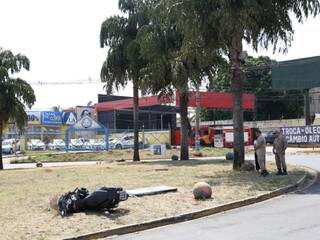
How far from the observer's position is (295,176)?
21.4 metres

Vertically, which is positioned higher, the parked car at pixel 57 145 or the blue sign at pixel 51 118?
the blue sign at pixel 51 118

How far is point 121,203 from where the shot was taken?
49.0 feet

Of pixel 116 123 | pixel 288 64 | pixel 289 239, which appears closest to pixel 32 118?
pixel 116 123

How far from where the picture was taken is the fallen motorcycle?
13531 millimetres

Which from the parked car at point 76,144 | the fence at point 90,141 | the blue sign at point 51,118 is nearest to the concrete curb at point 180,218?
the fence at point 90,141

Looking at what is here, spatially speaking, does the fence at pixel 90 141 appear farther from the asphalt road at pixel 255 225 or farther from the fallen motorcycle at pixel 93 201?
the fallen motorcycle at pixel 93 201

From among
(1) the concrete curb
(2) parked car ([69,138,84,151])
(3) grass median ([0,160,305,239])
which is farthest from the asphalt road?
(2) parked car ([69,138,84,151])

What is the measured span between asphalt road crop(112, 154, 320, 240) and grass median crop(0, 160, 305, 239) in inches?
34.2

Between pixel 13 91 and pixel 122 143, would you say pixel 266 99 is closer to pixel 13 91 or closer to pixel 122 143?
pixel 122 143

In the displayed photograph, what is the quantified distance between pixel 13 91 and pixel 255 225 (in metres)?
25.2

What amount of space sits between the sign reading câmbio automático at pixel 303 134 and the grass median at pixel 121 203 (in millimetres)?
33250

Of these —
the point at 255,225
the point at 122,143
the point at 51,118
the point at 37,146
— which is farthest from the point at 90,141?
the point at 255,225

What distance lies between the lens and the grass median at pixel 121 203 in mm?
12531

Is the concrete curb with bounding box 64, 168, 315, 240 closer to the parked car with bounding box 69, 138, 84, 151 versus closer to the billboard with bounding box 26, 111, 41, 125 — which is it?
the parked car with bounding box 69, 138, 84, 151
